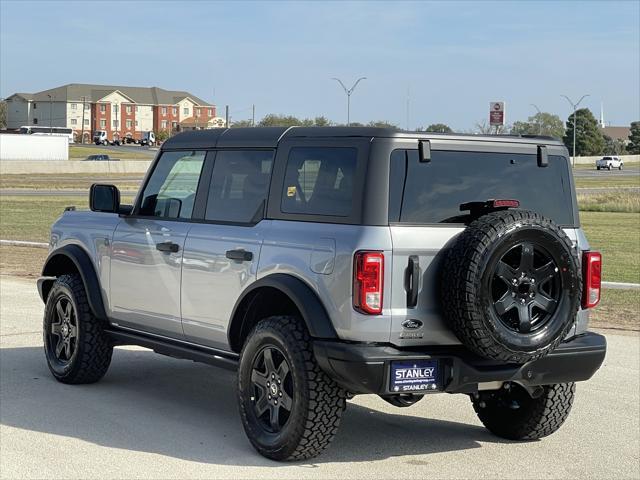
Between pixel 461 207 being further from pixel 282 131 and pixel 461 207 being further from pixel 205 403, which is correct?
pixel 205 403

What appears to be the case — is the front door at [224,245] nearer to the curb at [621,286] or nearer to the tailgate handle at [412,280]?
the tailgate handle at [412,280]

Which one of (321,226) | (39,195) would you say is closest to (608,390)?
(321,226)

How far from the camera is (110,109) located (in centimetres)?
17562

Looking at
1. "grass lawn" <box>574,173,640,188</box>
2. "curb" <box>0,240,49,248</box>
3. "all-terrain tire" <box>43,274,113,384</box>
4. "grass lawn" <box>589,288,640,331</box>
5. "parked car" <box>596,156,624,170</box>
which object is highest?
"parked car" <box>596,156,624,170</box>

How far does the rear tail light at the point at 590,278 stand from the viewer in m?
6.87

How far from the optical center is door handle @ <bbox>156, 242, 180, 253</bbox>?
768 cm

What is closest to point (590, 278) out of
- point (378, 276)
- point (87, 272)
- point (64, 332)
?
point (378, 276)

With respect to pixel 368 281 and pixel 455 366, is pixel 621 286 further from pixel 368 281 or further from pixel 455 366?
pixel 368 281

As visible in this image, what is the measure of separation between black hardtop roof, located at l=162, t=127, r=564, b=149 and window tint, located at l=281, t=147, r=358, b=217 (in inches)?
4.4

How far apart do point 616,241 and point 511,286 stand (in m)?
21.1

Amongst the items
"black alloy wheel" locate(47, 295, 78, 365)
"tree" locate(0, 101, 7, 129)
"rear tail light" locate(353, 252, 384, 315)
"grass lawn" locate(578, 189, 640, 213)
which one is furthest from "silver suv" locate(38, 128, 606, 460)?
"tree" locate(0, 101, 7, 129)

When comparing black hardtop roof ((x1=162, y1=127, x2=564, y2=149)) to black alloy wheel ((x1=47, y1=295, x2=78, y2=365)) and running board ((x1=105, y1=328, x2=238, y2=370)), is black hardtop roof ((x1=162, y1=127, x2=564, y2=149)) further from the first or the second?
black alloy wheel ((x1=47, y1=295, x2=78, y2=365))

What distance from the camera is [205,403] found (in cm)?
828

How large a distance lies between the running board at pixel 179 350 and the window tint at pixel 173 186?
0.91 m
